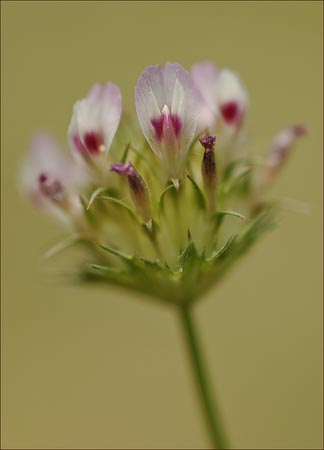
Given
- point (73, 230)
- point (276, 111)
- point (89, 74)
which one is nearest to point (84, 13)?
point (89, 74)

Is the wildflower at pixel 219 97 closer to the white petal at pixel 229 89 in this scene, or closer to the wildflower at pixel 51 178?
the white petal at pixel 229 89

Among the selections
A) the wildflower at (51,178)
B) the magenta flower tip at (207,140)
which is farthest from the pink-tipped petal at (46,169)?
the magenta flower tip at (207,140)

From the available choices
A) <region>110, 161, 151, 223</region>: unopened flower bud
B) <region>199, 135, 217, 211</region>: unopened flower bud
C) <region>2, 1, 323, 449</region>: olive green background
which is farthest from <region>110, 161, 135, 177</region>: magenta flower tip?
<region>2, 1, 323, 449</region>: olive green background

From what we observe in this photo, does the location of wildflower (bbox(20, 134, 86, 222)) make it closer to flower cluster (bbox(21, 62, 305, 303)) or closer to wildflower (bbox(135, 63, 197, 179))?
flower cluster (bbox(21, 62, 305, 303))

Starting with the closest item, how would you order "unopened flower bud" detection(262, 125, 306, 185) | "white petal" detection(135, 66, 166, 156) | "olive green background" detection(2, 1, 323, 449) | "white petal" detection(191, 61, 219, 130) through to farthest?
"white petal" detection(135, 66, 166, 156) → "white petal" detection(191, 61, 219, 130) → "unopened flower bud" detection(262, 125, 306, 185) → "olive green background" detection(2, 1, 323, 449)

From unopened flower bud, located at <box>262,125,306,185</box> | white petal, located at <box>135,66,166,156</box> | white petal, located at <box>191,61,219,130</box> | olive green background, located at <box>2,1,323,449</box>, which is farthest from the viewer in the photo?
olive green background, located at <box>2,1,323,449</box>

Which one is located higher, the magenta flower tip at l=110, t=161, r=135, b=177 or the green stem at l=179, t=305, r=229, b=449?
the magenta flower tip at l=110, t=161, r=135, b=177
